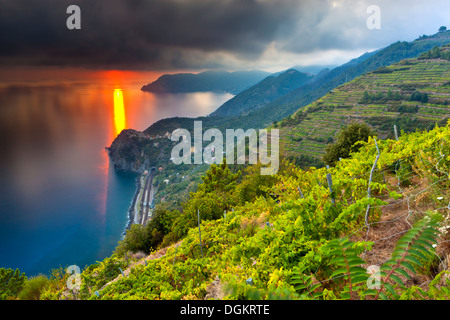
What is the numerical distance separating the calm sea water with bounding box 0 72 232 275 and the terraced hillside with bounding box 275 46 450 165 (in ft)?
176

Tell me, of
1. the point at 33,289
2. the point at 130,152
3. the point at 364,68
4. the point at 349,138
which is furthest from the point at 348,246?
the point at 364,68

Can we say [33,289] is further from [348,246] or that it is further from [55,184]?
[55,184]

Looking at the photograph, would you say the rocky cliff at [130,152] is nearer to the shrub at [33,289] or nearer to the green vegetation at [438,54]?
the shrub at [33,289]

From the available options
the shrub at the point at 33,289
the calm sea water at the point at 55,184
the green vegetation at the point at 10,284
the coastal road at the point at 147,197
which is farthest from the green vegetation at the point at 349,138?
the coastal road at the point at 147,197

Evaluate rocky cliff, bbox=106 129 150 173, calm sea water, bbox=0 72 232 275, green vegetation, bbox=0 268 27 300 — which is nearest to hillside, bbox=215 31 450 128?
rocky cliff, bbox=106 129 150 173

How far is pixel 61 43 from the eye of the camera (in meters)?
98.8

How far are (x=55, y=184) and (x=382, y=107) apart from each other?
113294 millimetres

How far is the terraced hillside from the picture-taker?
44.0 metres

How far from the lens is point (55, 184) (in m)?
89.4

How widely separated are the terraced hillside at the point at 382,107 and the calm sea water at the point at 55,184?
53.6 m

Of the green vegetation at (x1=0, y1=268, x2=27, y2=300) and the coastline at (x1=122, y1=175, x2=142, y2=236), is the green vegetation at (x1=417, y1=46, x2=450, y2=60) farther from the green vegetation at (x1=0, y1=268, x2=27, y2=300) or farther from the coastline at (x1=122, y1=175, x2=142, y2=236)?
the coastline at (x1=122, y1=175, x2=142, y2=236)

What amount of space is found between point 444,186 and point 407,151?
916 mm
